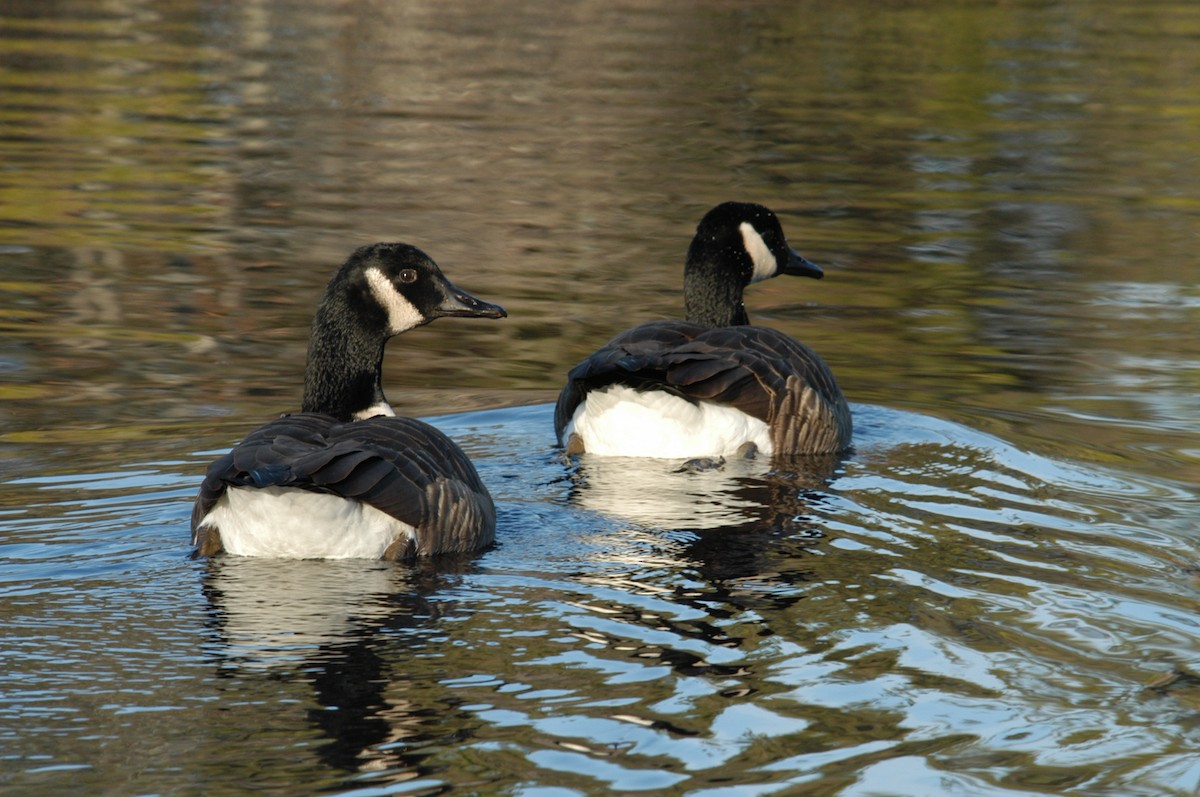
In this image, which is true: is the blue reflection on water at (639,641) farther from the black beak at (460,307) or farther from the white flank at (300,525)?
the black beak at (460,307)

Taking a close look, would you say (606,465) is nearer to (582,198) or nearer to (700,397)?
(700,397)

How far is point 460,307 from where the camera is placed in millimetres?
9250

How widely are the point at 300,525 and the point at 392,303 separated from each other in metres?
1.86

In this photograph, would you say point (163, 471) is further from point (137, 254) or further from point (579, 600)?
point (137, 254)

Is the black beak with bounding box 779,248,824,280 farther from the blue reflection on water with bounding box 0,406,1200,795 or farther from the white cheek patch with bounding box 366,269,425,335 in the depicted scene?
the white cheek patch with bounding box 366,269,425,335

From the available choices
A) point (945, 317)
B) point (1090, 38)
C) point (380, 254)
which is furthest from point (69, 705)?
point (1090, 38)

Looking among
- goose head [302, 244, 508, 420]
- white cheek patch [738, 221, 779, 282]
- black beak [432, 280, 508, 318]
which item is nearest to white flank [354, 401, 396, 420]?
goose head [302, 244, 508, 420]

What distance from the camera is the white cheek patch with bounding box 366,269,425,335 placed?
8.91 m

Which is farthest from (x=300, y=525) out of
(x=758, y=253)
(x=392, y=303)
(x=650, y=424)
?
(x=758, y=253)

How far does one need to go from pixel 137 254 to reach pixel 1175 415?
384 inches

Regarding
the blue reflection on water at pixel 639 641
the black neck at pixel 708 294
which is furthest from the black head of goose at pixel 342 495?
the black neck at pixel 708 294

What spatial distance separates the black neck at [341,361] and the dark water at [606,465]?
3.18 ft

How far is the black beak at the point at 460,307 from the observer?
9148 mm

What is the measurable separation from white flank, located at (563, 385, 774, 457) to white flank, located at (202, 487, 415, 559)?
2.47m
